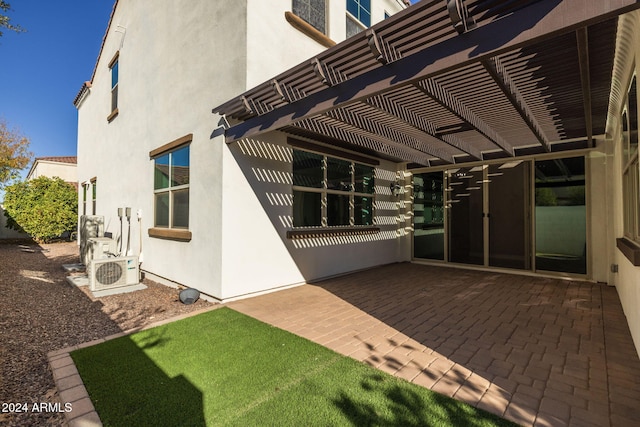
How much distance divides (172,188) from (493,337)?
6.42 metres

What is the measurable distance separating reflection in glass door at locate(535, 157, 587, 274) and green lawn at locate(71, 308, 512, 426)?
6.58m

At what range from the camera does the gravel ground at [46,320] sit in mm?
2600

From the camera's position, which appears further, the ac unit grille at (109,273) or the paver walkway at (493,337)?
the ac unit grille at (109,273)

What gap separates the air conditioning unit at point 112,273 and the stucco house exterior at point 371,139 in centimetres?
68

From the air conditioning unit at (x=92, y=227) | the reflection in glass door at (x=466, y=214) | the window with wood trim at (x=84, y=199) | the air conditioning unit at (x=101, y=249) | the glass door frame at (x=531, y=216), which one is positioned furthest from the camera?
the window with wood trim at (x=84, y=199)

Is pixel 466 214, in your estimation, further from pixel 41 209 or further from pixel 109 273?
pixel 41 209

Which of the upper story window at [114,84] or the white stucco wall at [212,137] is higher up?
the upper story window at [114,84]

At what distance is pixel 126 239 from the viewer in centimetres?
855

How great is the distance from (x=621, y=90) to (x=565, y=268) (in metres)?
4.48

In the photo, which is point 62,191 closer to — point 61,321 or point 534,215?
point 61,321

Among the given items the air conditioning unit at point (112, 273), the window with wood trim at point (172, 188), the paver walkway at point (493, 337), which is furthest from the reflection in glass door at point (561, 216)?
the air conditioning unit at point (112, 273)

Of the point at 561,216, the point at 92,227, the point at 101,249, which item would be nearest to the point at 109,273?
the point at 101,249

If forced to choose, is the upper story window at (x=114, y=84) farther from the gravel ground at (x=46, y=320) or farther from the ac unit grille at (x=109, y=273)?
the ac unit grille at (x=109, y=273)

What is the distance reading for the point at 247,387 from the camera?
102 inches
